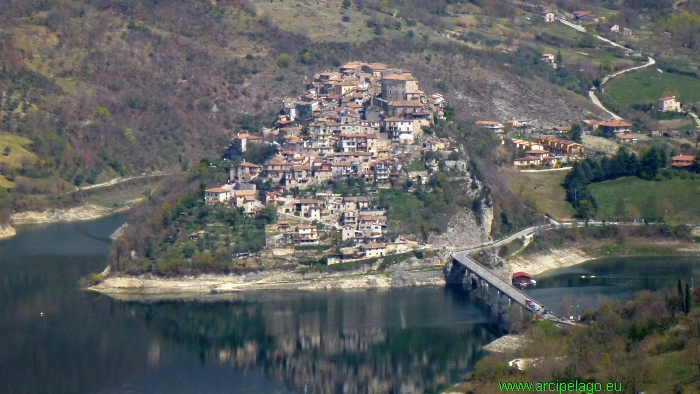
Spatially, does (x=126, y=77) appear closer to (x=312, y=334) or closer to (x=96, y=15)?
(x=96, y=15)

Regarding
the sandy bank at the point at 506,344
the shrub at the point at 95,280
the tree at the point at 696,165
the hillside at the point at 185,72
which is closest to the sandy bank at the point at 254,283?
the shrub at the point at 95,280

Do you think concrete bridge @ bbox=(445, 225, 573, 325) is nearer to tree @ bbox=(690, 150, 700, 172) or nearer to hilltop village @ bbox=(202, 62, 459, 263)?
hilltop village @ bbox=(202, 62, 459, 263)

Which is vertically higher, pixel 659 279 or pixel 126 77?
pixel 126 77

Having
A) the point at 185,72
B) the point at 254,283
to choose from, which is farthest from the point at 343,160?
the point at 185,72

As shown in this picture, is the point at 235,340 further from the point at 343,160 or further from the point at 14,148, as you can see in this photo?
the point at 14,148

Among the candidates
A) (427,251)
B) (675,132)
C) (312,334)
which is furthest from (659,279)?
(675,132)

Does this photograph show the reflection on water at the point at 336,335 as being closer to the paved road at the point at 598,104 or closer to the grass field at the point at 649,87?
the paved road at the point at 598,104
